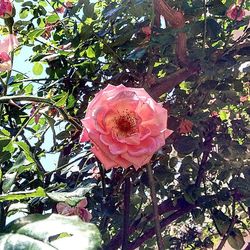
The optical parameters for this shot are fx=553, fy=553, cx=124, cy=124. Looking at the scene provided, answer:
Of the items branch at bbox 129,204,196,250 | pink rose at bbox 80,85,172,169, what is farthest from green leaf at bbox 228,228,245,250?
pink rose at bbox 80,85,172,169

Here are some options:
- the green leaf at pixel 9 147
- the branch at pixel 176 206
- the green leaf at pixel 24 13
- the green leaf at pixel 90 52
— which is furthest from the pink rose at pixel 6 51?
the branch at pixel 176 206

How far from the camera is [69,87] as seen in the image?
1.17 meters

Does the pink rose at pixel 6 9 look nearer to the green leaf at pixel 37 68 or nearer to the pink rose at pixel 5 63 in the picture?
the pink rose at pixel 5 63

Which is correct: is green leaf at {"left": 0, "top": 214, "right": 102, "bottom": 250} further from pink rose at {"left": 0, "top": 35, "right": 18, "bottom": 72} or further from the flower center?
pink rose at {"left": 0, "top": 35, "right": 18, "bottom": 72}

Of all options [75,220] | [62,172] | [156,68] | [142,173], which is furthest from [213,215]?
[75,220]

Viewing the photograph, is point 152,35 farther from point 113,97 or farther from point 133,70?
point 113,97

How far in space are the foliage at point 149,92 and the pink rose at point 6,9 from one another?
10 centimetres

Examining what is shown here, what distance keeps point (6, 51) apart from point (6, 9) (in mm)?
91

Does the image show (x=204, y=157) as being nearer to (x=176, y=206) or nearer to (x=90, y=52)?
(x=176, y=206)

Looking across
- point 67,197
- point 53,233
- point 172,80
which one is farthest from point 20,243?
point 172,80

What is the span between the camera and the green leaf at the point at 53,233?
465mm

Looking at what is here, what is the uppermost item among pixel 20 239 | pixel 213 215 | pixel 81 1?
pixel 81 1

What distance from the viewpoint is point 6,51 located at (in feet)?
3.49

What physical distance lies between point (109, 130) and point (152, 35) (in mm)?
393
